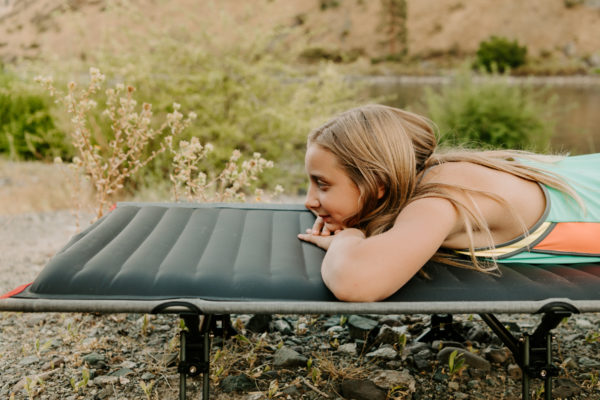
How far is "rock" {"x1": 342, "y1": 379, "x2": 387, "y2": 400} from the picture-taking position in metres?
1.90

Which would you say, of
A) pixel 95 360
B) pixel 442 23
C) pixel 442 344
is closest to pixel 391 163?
pixel 442 344

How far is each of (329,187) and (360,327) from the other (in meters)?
1.02

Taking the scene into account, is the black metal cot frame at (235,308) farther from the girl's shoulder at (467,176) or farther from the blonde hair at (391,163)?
the girl's shoulder at (467,176)

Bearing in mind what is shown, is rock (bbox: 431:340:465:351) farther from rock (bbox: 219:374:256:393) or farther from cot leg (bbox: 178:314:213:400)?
cot leg (bbox: 178:314:213:400)

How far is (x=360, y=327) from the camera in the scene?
8.05 ft

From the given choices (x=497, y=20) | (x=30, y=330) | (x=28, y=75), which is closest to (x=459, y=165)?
(x=30, y=330)

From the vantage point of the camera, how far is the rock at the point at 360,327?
2.43 metres

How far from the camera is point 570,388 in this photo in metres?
1.99

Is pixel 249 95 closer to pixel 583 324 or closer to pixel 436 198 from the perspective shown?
pixel 583 324

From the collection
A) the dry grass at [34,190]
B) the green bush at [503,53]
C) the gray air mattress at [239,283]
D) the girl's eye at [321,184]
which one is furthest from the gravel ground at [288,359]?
the green bush at [503,53]

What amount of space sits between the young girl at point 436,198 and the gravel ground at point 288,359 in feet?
1.98

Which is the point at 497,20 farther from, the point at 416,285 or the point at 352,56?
the point at 416,285

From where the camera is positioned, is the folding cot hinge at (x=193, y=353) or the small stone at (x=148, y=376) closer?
the folding cot hinge at (x=193, y=353)

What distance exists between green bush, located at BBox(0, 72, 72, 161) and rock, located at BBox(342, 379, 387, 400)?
19.6ft
